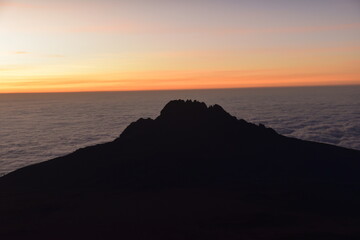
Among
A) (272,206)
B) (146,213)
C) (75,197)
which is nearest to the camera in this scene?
(146,213)

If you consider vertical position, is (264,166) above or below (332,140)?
above

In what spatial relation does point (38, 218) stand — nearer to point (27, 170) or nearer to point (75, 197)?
point (75, 197)

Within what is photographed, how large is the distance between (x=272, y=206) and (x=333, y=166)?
11196 mm

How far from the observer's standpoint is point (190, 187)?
21594 millimetres

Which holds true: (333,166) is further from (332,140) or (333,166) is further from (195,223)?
(332,140)

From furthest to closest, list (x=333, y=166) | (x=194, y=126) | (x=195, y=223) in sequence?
(x=194, y=126) → (x=333, y=166) → (x=195, y=223)

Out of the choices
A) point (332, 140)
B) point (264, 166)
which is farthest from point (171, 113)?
point (332, 140)

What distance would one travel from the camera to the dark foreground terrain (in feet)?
50.5

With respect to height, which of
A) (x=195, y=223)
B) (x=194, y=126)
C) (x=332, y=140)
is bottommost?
(x=332, y=140)

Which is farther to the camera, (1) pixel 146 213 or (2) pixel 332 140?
(2) pixel 332 140

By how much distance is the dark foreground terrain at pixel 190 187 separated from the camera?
15.4 m

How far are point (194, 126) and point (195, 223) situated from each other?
14.5 m

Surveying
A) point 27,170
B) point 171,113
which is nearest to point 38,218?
→ point 27,170

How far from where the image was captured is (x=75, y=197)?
67.2 ft
